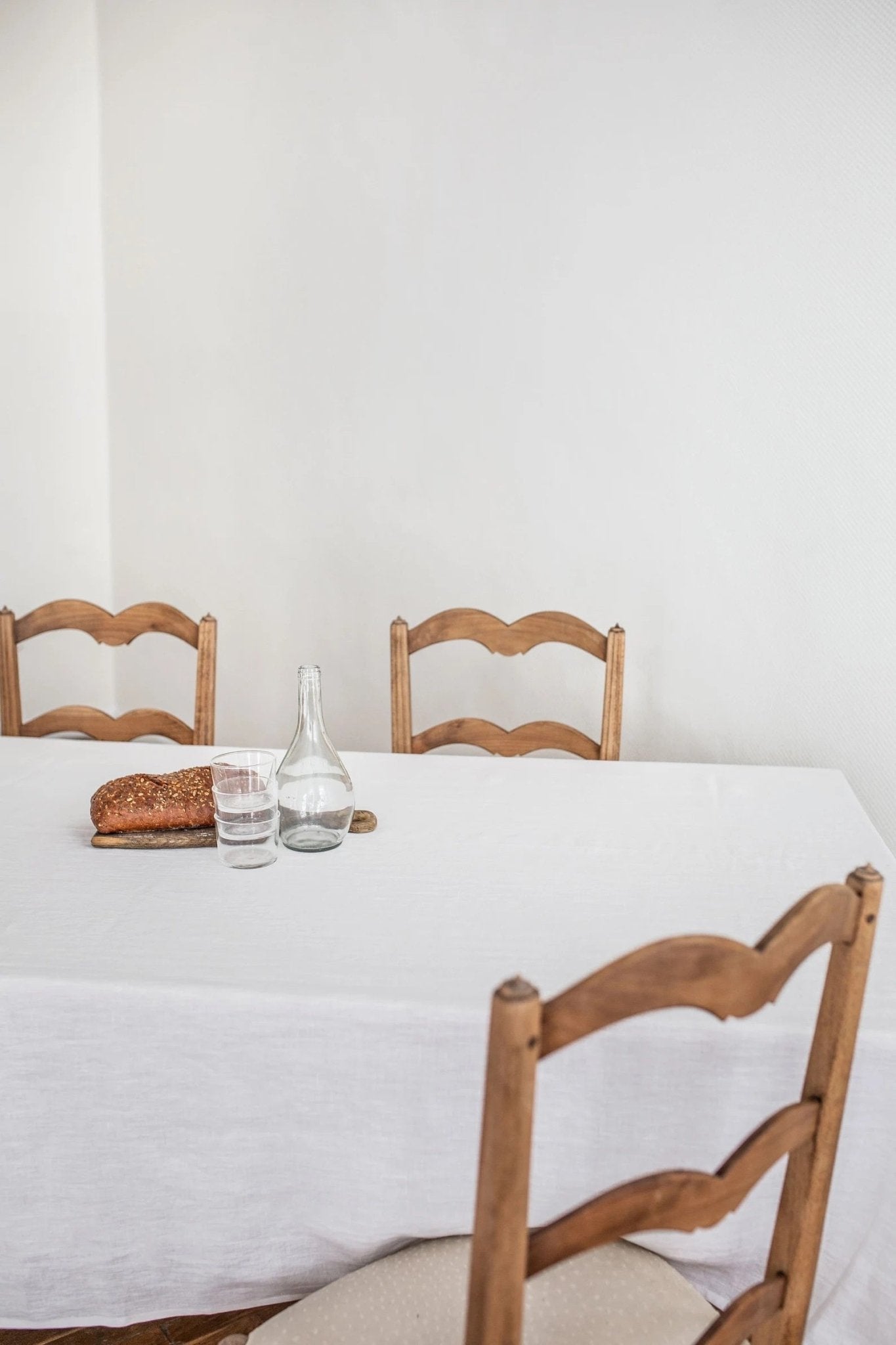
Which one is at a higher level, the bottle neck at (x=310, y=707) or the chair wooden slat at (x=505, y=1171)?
the bottle neck at (x=310, y=707)

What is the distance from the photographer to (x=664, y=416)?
7.32ft

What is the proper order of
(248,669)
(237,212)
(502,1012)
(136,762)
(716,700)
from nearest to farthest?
(502,1012) < (136,762) < (716,700) < (237,212) < (248,669)

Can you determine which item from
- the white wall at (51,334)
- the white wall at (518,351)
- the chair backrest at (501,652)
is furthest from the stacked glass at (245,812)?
the white wall at (51,334)

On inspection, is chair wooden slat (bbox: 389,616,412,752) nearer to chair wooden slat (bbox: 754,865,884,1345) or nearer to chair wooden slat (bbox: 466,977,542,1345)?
chair wooden slat (bbox: 754,865,884,1345)

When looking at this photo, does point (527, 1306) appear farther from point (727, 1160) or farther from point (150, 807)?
point (150, 807)

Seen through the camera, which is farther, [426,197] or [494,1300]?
[426,197]

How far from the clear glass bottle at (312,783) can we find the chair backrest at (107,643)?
68 centimetres

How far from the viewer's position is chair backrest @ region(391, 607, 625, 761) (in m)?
1.86

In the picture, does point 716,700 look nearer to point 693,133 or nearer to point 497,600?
point 497,600

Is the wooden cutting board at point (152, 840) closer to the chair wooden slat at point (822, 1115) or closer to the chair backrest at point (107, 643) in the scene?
the chair backrest at point (107, 643)

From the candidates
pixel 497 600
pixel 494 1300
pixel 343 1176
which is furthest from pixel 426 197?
pixel 494 1300

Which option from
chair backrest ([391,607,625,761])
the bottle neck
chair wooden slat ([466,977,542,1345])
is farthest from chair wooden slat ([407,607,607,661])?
chair wooden slat ([466,977,542,1345])

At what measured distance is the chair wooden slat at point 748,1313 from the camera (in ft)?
2.37

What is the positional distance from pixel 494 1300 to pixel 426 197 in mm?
2261
